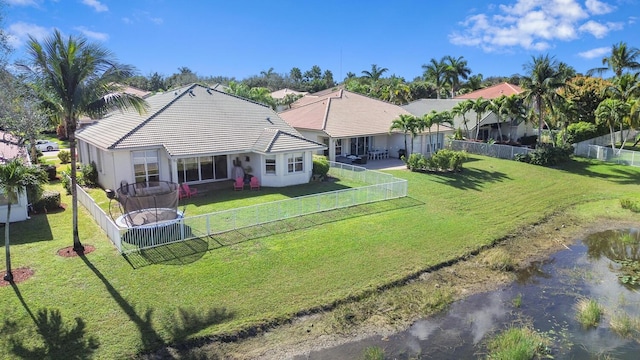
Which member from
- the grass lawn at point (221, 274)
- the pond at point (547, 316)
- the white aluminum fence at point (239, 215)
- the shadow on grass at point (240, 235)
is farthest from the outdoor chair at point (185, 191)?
the pond at point (547, 316)

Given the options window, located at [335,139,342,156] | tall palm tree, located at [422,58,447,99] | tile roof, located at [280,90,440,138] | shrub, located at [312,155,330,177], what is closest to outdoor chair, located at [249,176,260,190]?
shrub, located at [312,155,330,177]

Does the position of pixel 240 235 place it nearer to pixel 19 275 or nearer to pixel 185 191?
pixel 185 191

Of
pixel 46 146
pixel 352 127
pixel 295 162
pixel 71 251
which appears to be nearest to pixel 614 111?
pixel 352 127

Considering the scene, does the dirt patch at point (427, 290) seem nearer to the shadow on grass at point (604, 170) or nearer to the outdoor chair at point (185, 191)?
the shadow on grass at point (604, 170)

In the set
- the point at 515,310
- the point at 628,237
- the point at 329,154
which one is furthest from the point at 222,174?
the point at 628,237

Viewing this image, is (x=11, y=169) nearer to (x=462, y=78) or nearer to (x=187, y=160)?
(x=187, y=160)

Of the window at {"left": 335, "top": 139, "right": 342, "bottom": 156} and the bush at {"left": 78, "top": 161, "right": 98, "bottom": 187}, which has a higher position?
Result: the window at {"left": 335, "top": 139, "right": 342, "bottom": 156}

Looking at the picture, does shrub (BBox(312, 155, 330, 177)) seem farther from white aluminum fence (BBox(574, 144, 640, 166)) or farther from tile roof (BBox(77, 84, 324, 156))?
white aluminum fence (BBox(574, 144, 640, 166))
